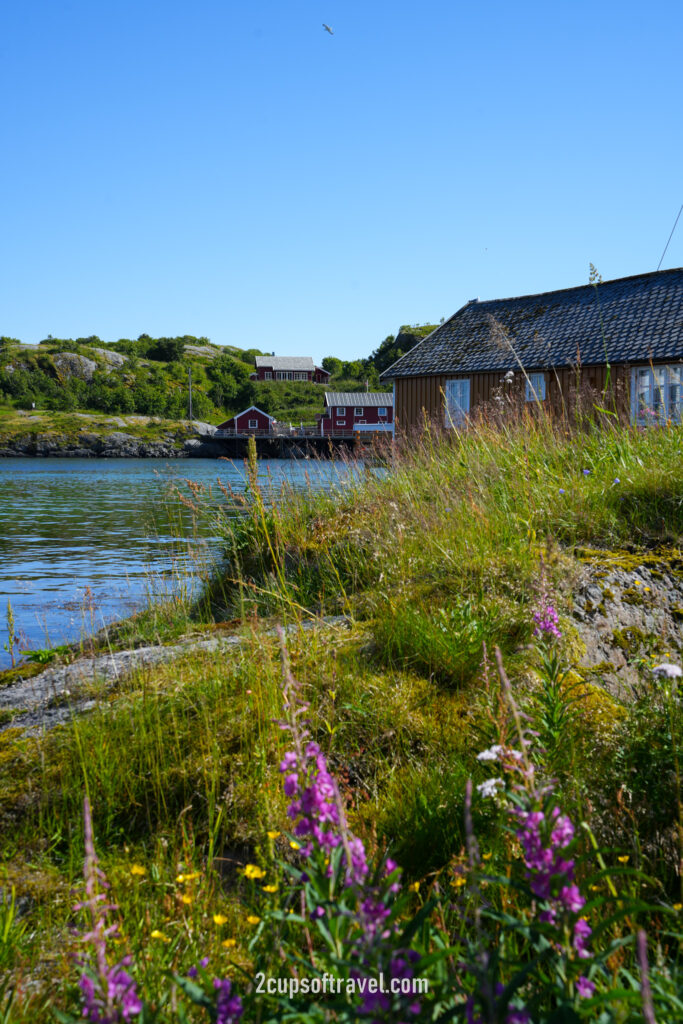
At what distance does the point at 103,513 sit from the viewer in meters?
22.4

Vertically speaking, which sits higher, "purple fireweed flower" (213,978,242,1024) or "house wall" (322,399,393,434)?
"house wall" (322,399,393,434)

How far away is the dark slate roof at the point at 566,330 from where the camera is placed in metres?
18.7

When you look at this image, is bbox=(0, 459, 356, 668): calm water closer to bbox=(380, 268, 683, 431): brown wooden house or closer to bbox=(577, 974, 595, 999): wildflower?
bbox=(577, 974, 595, 999): wildflower

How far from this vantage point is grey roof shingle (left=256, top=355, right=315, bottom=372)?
431ft

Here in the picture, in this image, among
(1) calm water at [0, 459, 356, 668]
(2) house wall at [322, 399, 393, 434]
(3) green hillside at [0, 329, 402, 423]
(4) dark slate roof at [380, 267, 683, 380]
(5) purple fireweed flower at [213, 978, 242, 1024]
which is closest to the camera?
(5) purple fireweed flower at [213, 978, 242, 1024]

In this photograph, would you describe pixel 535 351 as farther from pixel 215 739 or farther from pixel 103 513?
pixel 215 739

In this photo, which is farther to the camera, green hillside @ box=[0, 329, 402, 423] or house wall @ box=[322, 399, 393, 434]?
green hillside @ box=[0, 329, 402, 423]

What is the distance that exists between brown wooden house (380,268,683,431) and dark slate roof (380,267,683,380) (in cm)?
3

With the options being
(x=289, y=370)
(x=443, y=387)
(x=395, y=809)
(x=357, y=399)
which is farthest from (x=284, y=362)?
(x=395, y=809)

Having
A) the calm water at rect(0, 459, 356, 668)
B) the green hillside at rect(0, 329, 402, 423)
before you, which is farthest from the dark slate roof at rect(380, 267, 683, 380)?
the green hillside at rect(0, 329, 402, 423)

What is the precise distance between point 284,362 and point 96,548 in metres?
121

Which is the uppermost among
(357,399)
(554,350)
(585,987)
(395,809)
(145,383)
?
(145,383)

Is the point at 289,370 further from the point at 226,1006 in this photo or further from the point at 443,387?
the point at 226,1006

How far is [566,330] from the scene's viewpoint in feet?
68.6
